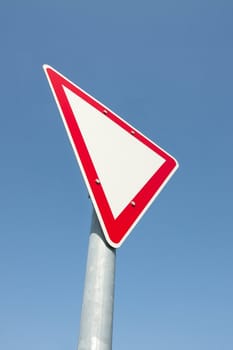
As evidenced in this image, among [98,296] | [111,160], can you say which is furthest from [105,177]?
[98,296]

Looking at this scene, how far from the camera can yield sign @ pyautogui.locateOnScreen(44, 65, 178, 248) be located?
1129mm

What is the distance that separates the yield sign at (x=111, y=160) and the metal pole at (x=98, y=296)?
0.04 m

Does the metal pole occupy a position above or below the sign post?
below

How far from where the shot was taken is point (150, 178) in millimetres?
1359

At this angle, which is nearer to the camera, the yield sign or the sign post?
the sign post

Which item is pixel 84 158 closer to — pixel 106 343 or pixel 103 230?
pixel 103 230

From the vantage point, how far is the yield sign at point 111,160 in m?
1.13

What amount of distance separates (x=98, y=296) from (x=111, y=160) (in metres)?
0.51

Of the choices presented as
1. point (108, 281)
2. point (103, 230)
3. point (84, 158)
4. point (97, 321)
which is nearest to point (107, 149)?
point (84, 158)

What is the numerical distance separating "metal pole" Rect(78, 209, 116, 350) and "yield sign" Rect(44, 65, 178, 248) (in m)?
0.04

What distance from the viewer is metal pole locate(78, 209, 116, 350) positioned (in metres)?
0.88

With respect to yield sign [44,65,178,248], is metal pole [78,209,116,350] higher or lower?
lower

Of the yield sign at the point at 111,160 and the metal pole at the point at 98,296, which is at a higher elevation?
the yield sign at the point at 111,160

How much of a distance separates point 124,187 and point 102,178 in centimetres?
11
